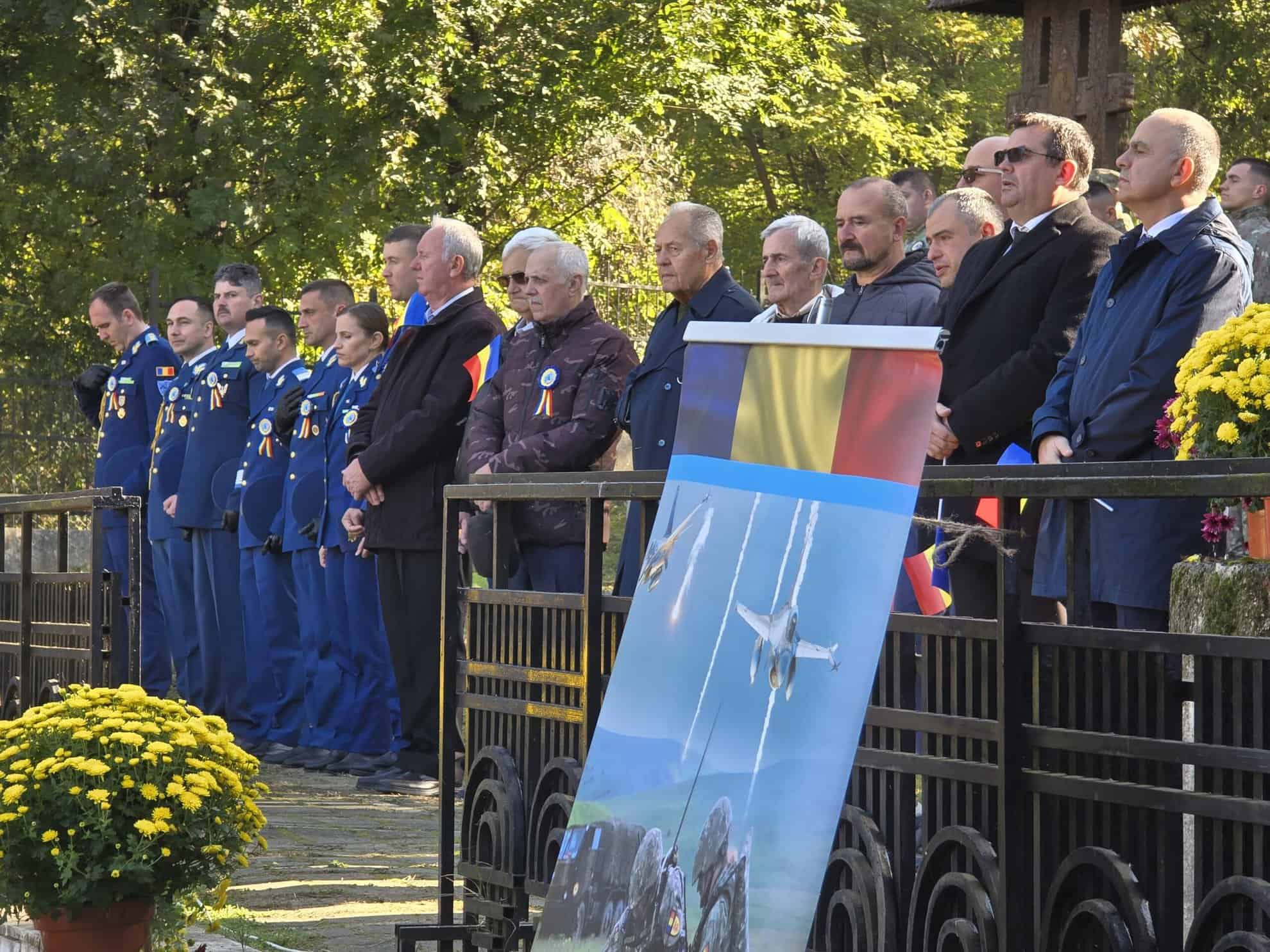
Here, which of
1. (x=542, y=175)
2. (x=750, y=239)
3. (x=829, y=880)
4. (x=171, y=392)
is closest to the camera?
(x=829, y=880)

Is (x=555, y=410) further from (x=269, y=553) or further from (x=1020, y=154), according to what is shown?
(x=269, y=553)

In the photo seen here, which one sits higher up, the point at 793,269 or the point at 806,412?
the point at 793,269

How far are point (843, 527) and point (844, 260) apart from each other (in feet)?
12.2

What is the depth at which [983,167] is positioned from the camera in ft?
23.8

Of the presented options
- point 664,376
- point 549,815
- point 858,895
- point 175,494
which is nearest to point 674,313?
point 664,376

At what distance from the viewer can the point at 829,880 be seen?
371cm

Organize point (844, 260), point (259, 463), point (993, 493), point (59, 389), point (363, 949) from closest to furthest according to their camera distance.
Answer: point (993, 493), point (363, 949), point (844, 260), point (259, 463), point (59, 389)

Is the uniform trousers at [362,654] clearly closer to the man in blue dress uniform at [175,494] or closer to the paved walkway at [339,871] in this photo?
the paved walkway at [339,871]

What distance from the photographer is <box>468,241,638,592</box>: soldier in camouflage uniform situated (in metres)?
7.26

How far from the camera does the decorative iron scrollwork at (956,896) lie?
3.25 m

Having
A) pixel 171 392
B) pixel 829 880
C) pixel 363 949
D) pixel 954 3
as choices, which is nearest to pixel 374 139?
pixel 171 392

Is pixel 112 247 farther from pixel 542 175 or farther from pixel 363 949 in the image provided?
pixel 363 949

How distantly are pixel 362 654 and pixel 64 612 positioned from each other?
2396 millimetres

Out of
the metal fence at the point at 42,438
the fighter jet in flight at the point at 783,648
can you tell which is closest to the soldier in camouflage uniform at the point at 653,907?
the fighter jet in flight at the point at 783,648
